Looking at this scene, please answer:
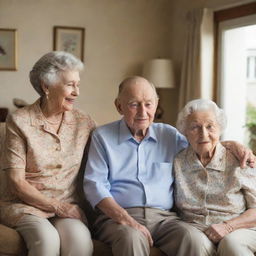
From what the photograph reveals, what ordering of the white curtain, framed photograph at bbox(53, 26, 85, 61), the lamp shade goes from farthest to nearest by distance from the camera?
framed photograph at bbox(53, 26, 85, 61) < the lamp shade < the white curtain

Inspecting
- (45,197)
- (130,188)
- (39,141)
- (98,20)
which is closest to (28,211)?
(45,197)

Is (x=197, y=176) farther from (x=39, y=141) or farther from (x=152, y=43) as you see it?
(x=152, y=43)

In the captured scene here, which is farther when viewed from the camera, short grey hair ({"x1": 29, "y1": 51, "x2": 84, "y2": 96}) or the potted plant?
the potted plant

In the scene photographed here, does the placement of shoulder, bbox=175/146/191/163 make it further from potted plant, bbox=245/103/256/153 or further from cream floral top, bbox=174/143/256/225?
potted plant, bbox=245/103/256/153

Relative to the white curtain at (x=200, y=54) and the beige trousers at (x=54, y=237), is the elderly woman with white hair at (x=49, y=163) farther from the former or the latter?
the white curtain at (x=200, y=54)

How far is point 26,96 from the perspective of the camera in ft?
17.1

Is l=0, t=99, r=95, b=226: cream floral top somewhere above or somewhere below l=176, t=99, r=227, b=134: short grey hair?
below

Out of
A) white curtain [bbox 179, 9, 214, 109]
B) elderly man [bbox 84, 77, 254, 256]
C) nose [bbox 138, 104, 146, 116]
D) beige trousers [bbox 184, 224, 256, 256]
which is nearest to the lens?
beige trousers [bbox 184, 224, 256, 256]

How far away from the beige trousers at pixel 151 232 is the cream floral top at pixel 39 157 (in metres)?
0.26

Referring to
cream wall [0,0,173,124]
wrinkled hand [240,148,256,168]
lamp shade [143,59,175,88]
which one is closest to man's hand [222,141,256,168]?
wrinkled hand [240,148,256,168]

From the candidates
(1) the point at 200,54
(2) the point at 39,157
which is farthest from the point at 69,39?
(2) the point at 39,157

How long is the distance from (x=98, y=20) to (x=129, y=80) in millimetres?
3101

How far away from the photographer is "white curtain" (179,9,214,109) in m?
4.75

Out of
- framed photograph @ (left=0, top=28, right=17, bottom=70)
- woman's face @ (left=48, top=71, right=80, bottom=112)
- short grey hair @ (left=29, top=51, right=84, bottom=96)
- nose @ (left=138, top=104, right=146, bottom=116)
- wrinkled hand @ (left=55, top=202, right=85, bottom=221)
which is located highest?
framed photograph @ (left=0, top=28, right=17, bottom=70)
